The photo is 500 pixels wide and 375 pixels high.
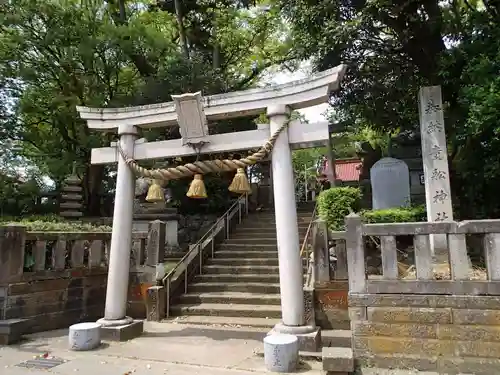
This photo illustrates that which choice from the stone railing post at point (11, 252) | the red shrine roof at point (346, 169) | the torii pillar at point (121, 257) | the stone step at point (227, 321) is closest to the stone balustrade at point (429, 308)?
the stone step at point (227, 321)

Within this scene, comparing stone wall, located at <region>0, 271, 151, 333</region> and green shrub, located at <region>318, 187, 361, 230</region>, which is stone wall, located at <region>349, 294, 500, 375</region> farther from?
stone wall, located at <region>0, 271, 151, 333</region>

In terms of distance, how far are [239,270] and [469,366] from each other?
646 cm

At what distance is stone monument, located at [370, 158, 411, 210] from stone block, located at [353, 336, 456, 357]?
6780mm

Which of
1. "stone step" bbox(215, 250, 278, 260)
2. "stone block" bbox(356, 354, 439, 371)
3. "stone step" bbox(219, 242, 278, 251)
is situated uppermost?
"stone step" bbox(219, 242, 278, 251)

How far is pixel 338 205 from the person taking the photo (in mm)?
8938

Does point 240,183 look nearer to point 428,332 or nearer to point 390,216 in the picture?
point 428,332

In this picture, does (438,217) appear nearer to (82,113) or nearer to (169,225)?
(82,113)

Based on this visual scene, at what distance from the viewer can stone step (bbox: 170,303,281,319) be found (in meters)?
8.39

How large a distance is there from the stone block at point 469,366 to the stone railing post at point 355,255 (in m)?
1.32

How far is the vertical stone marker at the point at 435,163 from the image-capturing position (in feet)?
28.3

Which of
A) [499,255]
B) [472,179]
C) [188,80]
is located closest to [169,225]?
[188,80]

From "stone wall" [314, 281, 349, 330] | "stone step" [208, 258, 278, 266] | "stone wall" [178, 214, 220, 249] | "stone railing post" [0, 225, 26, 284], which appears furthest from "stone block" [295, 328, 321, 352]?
"stone wall" [178, 214, 220, 249]

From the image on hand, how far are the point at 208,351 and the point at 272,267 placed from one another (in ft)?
13.9

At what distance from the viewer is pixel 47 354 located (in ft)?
19.4
